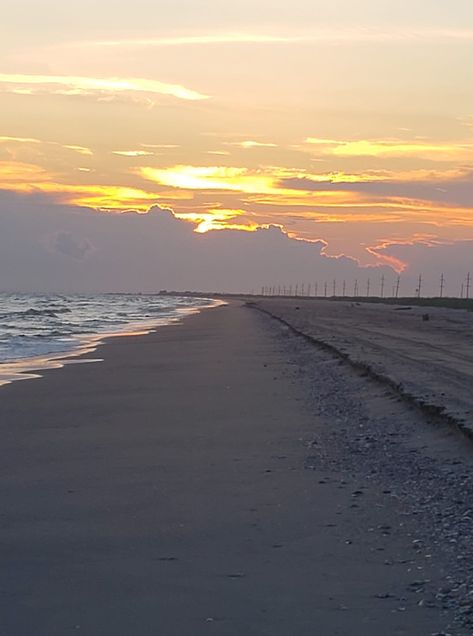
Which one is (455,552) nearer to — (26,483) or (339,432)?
(26,483)

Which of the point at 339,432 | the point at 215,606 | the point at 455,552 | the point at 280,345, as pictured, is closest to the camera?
the point at 215,606

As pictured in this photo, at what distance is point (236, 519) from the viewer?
7.87 meters

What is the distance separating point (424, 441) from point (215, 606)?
5993mm

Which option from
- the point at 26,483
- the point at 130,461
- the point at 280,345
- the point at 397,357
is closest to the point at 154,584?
the point at 26,483

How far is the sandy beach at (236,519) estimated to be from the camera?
221 inches

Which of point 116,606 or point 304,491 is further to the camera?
point 304,491

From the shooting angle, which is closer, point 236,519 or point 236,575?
point 236,575

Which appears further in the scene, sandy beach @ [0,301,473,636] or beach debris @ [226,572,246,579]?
beach debris @ [226,572,246,579]

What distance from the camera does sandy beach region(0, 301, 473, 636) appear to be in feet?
18.4

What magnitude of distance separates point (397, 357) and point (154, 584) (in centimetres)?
1717

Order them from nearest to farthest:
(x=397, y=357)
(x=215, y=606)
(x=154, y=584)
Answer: (x=215, y=606), (x=154, y=584), (x=397, y=357)

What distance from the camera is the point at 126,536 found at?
7367mm

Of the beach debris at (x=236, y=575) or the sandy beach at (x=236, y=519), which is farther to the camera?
the beach debris at (x=236, y=575)

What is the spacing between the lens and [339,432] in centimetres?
1241
